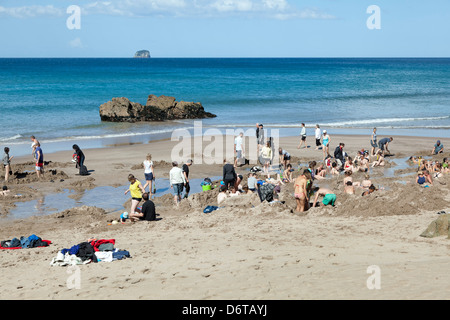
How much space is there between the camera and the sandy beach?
695 centimetres

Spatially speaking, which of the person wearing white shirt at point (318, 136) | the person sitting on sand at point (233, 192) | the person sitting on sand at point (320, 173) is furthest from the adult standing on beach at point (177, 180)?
the person wearing white shirt at point (318, 136)

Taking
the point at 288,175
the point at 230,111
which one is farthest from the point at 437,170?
the point at 230,111

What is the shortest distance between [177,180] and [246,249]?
5501mm

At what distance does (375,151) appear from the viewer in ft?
75.2

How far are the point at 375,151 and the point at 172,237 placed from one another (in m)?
14.9

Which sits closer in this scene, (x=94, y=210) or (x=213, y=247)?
(x=213, y=247)

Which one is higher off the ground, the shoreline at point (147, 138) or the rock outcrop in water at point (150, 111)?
the rock outcrop in water at point (150, 111)

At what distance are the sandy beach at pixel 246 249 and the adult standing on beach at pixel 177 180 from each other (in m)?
0.35

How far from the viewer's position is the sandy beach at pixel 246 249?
6.95 meters

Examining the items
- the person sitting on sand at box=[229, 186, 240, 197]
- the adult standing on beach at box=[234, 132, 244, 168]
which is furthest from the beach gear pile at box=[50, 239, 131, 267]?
the adult standing on beach at box=[234, 132, 244, 168]

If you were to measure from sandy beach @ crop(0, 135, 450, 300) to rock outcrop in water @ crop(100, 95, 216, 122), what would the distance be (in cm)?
2079

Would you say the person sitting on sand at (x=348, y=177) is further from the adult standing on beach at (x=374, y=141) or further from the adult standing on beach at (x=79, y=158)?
the adult standing on beach at (x=79, y=158)
